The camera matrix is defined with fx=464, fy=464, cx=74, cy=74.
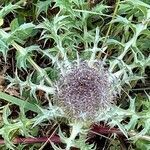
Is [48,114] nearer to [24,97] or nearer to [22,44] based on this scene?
[24,97]

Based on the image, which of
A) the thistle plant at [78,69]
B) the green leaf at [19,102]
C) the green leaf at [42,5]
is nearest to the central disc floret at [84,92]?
the thistle plant at [78,69]

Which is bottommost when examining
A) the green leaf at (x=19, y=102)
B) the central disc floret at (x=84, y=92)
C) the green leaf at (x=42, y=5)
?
the green leaf at (x=19, y=102)

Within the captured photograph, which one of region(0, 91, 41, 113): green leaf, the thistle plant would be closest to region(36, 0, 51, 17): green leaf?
the thistle plant

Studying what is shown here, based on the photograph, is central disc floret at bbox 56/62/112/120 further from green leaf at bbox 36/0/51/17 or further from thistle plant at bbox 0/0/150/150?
green leaf at bbox 36/0/51/17

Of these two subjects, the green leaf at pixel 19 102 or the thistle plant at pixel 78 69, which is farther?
the green leaf at pixel 19 102

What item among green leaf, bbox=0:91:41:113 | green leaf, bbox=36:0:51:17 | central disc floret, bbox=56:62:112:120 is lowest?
green leaf, bbox=0:91:41:113

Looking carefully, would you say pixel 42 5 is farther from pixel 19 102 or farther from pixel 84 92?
pixel 84 92

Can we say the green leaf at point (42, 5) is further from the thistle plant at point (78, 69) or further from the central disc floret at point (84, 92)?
the central disc floret at point (84, 92)
